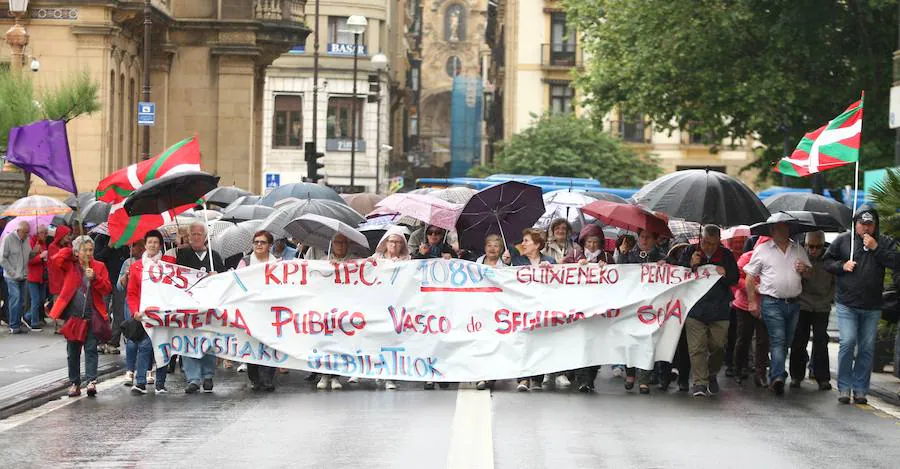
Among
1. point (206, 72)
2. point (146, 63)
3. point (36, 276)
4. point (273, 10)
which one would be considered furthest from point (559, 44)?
point (36, 276)

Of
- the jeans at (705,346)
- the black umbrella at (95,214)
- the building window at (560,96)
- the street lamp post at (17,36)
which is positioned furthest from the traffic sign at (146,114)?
the building window at (560,96)

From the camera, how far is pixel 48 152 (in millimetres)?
15922

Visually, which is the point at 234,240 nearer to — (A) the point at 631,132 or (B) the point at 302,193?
(B) the point at 302,193

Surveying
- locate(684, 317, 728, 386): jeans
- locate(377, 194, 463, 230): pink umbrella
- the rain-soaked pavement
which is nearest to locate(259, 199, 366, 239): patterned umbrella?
locate(377, 194, 463, 230): pink umbrella

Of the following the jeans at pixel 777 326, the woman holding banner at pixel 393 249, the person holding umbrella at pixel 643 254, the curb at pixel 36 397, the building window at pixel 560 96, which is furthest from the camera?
the building window at pixel 560 96

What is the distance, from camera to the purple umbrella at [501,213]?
18.0 m

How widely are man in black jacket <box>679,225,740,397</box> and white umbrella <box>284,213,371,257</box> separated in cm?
347

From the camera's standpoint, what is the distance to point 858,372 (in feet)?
52.1

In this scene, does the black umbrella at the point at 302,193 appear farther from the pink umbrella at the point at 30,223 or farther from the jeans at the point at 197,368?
the jeans at the point at 197,368

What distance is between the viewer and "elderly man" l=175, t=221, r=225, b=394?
16.0 metres

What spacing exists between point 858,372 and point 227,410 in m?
6.19

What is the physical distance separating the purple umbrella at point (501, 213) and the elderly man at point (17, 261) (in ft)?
29.4

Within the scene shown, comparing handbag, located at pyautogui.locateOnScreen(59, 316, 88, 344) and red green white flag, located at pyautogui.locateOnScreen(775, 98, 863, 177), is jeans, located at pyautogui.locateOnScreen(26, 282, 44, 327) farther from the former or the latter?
red green white flag, located at pyautogui.locateOnScreen(775, 98, 863, 177)

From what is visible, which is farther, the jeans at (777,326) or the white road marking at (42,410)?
the jeans at (777,326)
